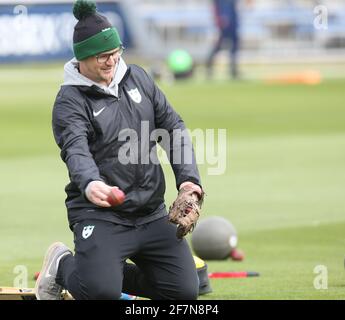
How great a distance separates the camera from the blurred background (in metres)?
12.4

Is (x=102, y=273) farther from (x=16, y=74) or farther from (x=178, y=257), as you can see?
(x=16, y=74)

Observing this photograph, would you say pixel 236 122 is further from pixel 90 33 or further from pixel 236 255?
pixel 90 33

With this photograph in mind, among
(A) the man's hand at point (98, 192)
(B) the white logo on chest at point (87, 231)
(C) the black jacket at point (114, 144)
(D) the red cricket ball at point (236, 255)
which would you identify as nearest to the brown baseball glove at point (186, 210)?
(C) the black jacket at point (114, 144)

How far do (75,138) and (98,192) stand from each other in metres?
0.60

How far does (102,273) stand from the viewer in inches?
329

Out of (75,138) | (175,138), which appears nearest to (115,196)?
(75,138)

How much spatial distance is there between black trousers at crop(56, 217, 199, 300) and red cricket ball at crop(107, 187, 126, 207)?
0.64 m

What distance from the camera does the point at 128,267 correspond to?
904 centimetres

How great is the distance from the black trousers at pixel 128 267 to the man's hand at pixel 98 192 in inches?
21.4

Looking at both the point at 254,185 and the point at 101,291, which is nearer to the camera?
the point at 101,291

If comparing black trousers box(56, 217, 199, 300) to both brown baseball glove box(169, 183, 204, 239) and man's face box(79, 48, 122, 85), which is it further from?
man's face box(79, 48, 122, 85)

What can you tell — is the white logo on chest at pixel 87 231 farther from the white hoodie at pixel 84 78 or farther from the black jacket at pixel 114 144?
the white hoodie at pixel 84 78

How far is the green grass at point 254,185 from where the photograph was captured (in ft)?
37.7

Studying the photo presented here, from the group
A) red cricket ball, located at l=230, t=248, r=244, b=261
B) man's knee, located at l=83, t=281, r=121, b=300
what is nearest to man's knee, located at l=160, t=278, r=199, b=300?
man's knee, located at l=83, t=281, r=121, b=300
